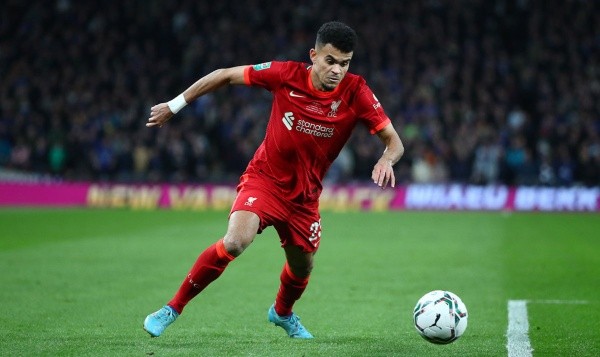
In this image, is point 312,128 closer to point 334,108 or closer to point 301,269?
point 334,108

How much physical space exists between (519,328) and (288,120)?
2.54 metres

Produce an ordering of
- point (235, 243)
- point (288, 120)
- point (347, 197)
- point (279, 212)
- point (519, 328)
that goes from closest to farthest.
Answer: point (235, 243) → point (279, 212) → point (288, 120) → point (519, 328) → point (347, 197)

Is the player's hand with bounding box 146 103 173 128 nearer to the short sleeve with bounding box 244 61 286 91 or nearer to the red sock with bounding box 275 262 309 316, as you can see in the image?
the short sleeve with bounding box 244 61 286 91

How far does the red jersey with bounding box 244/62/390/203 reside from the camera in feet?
22.5

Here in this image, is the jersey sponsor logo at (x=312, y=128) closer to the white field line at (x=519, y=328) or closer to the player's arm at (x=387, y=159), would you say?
the player's arm at (x=387, y=159)

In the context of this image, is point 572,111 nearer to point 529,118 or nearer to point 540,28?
point 529,118

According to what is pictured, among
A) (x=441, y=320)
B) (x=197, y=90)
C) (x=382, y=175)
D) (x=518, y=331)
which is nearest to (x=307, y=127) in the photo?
(x=382, y=175)

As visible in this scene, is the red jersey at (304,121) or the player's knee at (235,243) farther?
the red jersey at (304,121)

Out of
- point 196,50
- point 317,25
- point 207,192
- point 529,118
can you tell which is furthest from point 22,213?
point 529,118

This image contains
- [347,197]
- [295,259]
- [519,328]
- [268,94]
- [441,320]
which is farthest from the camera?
[268,94]

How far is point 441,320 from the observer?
636 cm

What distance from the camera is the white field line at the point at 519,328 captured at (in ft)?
21.3

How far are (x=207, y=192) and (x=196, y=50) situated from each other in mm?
5316

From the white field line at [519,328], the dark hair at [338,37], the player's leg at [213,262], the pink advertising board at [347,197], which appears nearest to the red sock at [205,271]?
the player's leg at [213,262]
